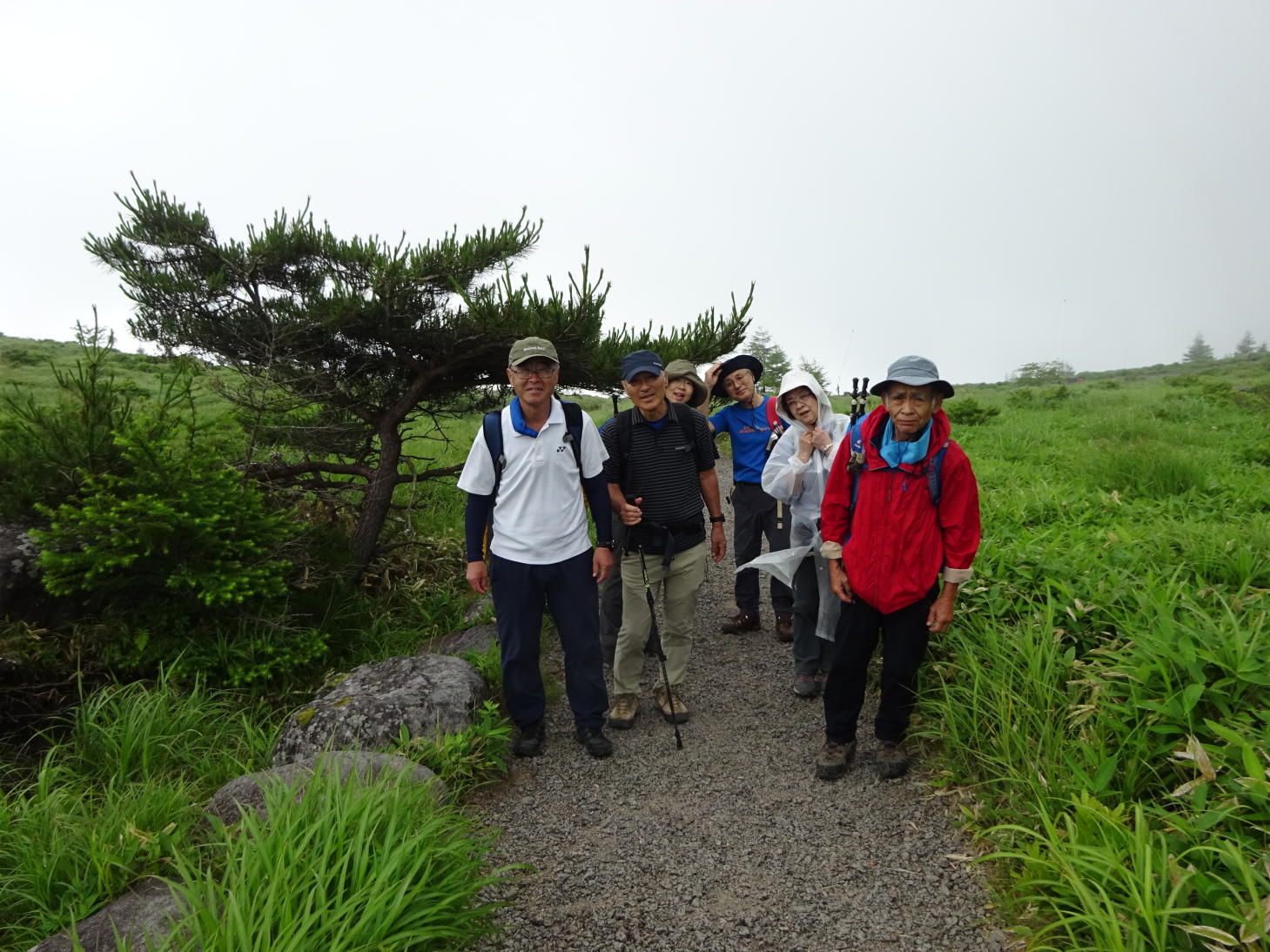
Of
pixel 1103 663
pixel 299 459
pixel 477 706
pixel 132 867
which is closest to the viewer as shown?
pixel 132 867

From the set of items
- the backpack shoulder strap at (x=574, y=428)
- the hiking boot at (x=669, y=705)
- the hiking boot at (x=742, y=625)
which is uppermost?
the backpack shoulder strap at (x=574, y=428)

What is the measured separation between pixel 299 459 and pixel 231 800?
14.8 feet

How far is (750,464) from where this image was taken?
5.51m

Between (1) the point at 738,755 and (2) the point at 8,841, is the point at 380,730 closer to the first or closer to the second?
Answer: (2) the point at 8,841

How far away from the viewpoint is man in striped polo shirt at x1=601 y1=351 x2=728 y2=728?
166 inches

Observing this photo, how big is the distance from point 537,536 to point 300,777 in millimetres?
1641

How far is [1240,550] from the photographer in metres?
3.86

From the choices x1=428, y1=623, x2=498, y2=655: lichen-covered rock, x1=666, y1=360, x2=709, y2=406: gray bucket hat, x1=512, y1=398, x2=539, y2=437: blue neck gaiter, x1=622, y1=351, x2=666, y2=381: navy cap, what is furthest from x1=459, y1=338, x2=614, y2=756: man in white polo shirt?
x1=428, y1=623, x2=498, y2=655: lichen-covered rock

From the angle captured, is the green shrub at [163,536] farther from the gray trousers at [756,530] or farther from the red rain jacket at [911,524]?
the red rain jacket at [911,524]

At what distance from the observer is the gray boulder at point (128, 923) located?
→ 7.59ft

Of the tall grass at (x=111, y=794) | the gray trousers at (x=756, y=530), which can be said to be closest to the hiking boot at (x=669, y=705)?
the gray trousers at (x=756, y=530)

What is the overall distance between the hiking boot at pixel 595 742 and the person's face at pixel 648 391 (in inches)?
82.7

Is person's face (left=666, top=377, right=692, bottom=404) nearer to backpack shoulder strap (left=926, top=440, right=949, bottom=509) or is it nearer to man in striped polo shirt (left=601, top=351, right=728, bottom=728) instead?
man in striped polo shirt (left=601, top=351, right=728, bottom=728)

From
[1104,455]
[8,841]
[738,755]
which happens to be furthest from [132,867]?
[1104,455]
